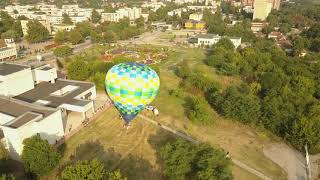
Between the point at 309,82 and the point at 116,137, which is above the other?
the point at 309,82

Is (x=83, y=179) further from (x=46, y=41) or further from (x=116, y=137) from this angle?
(x=46, y=41)

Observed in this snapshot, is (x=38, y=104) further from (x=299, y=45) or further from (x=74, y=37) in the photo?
(x=299, y=45)

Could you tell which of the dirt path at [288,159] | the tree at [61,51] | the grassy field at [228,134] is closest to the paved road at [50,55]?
the tree at [61,51]

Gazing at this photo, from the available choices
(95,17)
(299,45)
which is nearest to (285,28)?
(299,45)

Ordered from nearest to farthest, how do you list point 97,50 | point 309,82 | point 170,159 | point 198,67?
1. point 170,159
2. point 309,82
3. point 198,67
4. point 97,50

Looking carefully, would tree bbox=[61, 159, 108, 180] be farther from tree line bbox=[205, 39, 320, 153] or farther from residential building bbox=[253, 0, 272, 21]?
residential building bbox=[253, 0, 272, 21]

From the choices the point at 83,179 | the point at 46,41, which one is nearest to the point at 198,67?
the point at 83,179

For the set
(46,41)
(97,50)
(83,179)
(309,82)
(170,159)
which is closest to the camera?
(83,179)

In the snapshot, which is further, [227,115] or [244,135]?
[227,115]
